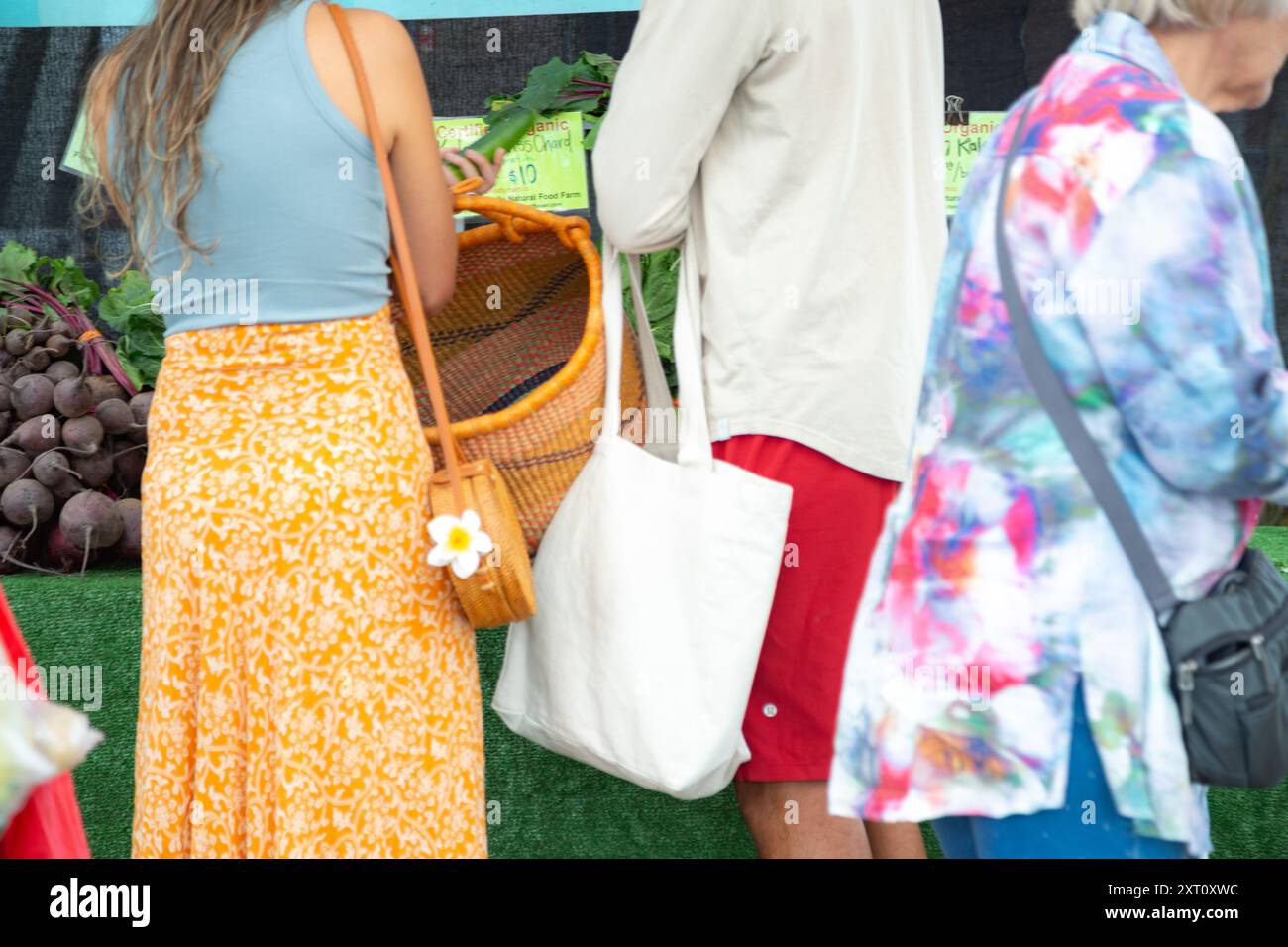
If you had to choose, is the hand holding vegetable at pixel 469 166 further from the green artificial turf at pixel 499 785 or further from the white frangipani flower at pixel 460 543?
the green artificial turf at pixel 499 785

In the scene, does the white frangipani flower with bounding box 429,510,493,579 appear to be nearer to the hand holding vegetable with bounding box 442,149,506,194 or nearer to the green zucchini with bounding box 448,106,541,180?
the hand holding vegetable with bounding box 442,149,506,194

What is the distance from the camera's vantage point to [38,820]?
3.40 feet

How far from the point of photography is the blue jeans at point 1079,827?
1.17 m

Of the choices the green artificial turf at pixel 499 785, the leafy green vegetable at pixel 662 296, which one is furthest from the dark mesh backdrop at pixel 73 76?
the green artificial turf at pixel 499 785

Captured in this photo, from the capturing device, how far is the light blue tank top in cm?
152

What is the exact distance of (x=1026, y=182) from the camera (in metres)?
1.15

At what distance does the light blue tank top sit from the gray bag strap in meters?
0.77

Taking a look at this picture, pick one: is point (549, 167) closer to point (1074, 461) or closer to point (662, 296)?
point (662, 296)

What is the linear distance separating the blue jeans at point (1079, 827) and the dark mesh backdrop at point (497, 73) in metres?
1.75
